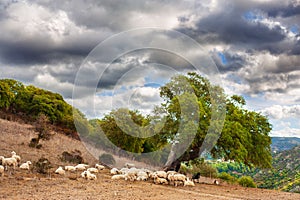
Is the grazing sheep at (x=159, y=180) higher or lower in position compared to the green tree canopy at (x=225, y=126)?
lower

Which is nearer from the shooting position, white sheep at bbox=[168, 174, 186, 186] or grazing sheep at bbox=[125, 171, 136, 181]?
white sheep at bbox=[168, 174, 186, 186]

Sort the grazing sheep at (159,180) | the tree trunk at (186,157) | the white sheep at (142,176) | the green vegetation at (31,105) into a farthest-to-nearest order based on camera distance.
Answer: the green vegetation at (31,105), the tree trunk at (186,157), the white sheep at (142,176), the grazing sheep at (159,180)

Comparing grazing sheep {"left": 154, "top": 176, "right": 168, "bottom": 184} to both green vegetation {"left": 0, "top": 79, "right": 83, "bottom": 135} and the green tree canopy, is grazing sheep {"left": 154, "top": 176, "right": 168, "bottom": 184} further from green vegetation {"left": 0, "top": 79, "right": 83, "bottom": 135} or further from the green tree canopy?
green vegetation {"left": 0, "top": 79, "right": 83, "bottom": 135}

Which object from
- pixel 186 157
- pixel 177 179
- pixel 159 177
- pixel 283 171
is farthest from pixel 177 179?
pixel 283 171

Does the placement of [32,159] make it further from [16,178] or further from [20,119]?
[20,119]

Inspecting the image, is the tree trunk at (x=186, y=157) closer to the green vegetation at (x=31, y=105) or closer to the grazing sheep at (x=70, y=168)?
the grazing sheep at (x=70, y=168)

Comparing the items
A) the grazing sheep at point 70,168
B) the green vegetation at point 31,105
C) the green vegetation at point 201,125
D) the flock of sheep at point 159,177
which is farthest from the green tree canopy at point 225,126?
the green vegetation at point 31,105

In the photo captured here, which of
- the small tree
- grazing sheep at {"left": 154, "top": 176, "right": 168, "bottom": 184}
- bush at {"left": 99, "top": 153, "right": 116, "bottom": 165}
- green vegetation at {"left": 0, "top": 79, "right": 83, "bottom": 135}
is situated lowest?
grazing sheep at {"left": 154, "top": 176, "right": 168, "bottom": 184}

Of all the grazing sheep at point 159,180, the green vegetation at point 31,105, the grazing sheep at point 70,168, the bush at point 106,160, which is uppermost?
the green vegetation at point 31,105

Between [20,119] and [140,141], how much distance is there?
18863 millimetres

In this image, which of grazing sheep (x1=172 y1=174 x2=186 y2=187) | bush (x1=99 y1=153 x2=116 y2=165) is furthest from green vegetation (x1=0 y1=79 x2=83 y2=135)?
grazing sheep (x1=172 y1=174 x2=186 y2=187)

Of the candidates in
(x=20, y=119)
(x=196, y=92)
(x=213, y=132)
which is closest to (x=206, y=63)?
(x=196, y=92)

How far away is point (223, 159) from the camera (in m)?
28.6

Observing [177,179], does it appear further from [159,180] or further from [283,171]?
[283,171]
